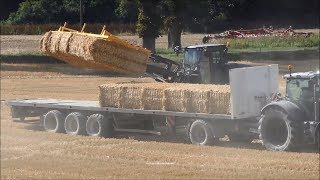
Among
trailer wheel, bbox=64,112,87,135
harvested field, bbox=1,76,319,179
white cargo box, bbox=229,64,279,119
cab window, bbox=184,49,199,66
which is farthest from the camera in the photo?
cab window, bbox=184,49,199,66

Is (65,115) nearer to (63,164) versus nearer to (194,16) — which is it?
(63,164)

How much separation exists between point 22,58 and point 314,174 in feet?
132

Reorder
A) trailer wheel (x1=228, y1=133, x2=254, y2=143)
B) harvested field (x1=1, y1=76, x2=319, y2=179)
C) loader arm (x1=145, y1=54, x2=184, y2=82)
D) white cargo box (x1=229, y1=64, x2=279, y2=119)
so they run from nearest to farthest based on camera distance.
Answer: harvested field (x1=1, y1=76, x2=319, y2=179), white cargo box (x1=229, y1=64, x2=279, y2=119), trailer wheel (x1=228, y1=133, x2=254, y2=143), loader arm (x1=145, y1=54, x2=184, y2=82)

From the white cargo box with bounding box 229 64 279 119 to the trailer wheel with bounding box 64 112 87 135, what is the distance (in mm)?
5632

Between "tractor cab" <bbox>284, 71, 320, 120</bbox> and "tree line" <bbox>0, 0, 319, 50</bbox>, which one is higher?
"tree line" <bbox>0, 0, 319, 50</bbox>

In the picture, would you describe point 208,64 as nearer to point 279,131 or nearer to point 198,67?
point 198,67

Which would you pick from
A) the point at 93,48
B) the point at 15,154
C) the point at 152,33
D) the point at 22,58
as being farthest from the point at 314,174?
the point at 22,58

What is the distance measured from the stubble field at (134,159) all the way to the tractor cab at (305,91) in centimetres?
108

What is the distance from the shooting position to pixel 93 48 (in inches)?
867

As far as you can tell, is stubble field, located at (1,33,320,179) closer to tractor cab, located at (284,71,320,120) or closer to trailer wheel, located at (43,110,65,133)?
trailer wheel, located at (43,110,65,133)

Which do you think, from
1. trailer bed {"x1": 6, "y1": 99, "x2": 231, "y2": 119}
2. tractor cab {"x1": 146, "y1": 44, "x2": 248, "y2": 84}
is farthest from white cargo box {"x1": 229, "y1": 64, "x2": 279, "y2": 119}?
tractor cab {"x1": 146, "y1": 44, "x2": 248, "y2": 84}

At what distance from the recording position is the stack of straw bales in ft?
72.7

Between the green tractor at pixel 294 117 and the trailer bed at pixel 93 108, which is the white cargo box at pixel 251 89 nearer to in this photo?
the trailer bed at pixel 93 108

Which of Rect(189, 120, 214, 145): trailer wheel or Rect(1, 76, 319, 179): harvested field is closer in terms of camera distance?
Rect(1, 76, 319, 179): harvested field
